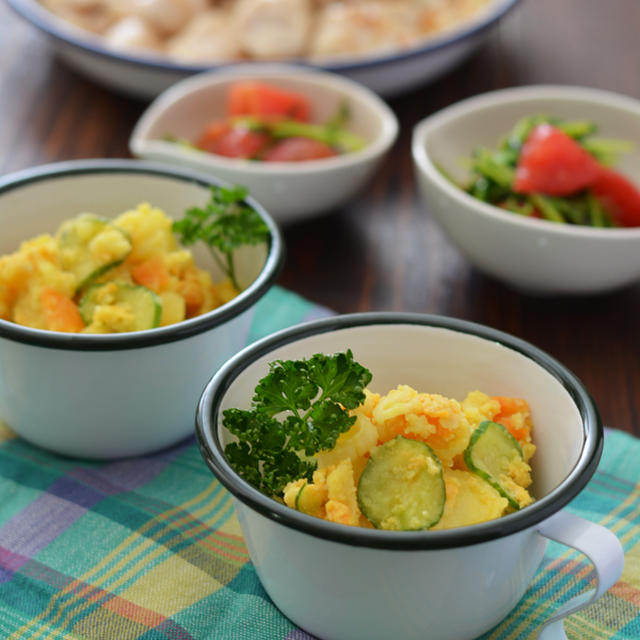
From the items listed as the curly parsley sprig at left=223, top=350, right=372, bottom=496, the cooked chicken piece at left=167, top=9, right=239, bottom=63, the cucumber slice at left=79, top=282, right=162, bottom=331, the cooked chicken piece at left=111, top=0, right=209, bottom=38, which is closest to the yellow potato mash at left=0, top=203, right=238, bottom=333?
the cucumber slice at left=79, top=282, right=162, bottom=331

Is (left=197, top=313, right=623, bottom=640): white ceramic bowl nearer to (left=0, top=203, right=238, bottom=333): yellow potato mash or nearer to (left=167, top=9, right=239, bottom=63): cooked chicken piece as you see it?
(left=0, top=203, right=238, bottom=333): yellow potato mash

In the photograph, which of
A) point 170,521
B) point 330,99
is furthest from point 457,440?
point 330,99

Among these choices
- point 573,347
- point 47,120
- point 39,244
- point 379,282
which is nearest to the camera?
point 39,244

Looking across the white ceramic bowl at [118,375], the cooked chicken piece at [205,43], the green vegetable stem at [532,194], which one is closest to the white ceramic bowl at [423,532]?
the white ceramic bowl at [118,375]

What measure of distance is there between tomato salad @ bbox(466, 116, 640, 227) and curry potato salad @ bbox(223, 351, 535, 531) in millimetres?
885

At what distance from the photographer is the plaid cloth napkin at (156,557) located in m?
1.23

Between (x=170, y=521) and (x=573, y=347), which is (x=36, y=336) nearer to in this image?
(x=170, y=521)

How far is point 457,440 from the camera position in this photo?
117 centimetres

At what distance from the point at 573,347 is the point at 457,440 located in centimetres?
79

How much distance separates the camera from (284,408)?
1184mm

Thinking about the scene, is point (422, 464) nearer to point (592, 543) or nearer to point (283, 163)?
point (592, 543)

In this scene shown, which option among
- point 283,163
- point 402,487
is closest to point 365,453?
point 402,487

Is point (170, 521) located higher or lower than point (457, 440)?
lower

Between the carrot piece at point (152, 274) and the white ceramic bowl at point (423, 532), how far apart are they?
A: 31cm
